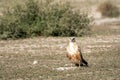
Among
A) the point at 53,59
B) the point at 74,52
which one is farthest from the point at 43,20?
the point at 74,52

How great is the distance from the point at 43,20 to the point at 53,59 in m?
9.12

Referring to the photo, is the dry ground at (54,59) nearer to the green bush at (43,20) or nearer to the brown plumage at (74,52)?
the brown plumage at (74,52)

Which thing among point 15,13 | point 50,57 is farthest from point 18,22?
point 50,57

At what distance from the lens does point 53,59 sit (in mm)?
18547

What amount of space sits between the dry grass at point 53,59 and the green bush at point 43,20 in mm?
1289

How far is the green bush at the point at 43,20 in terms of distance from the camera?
26.9m

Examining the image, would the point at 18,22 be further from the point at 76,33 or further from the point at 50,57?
the point at 50,57

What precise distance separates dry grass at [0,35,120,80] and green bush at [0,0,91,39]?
1.29 meters

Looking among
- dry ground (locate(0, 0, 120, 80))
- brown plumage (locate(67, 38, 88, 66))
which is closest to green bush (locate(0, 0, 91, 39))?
dry ground (locate(0, 0, 120, 80))

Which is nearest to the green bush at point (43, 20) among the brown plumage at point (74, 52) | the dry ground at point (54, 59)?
the dry ground at point (54, 59)

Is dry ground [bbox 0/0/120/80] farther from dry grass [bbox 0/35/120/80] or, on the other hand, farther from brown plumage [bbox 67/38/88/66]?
brown plumage [bbox 67/38/88/66]

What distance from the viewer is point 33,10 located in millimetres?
27859

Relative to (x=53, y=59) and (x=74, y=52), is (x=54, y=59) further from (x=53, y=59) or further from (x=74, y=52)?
(x=74, y=52)

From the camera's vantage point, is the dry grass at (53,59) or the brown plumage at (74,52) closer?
the dry grass at (53,59)
